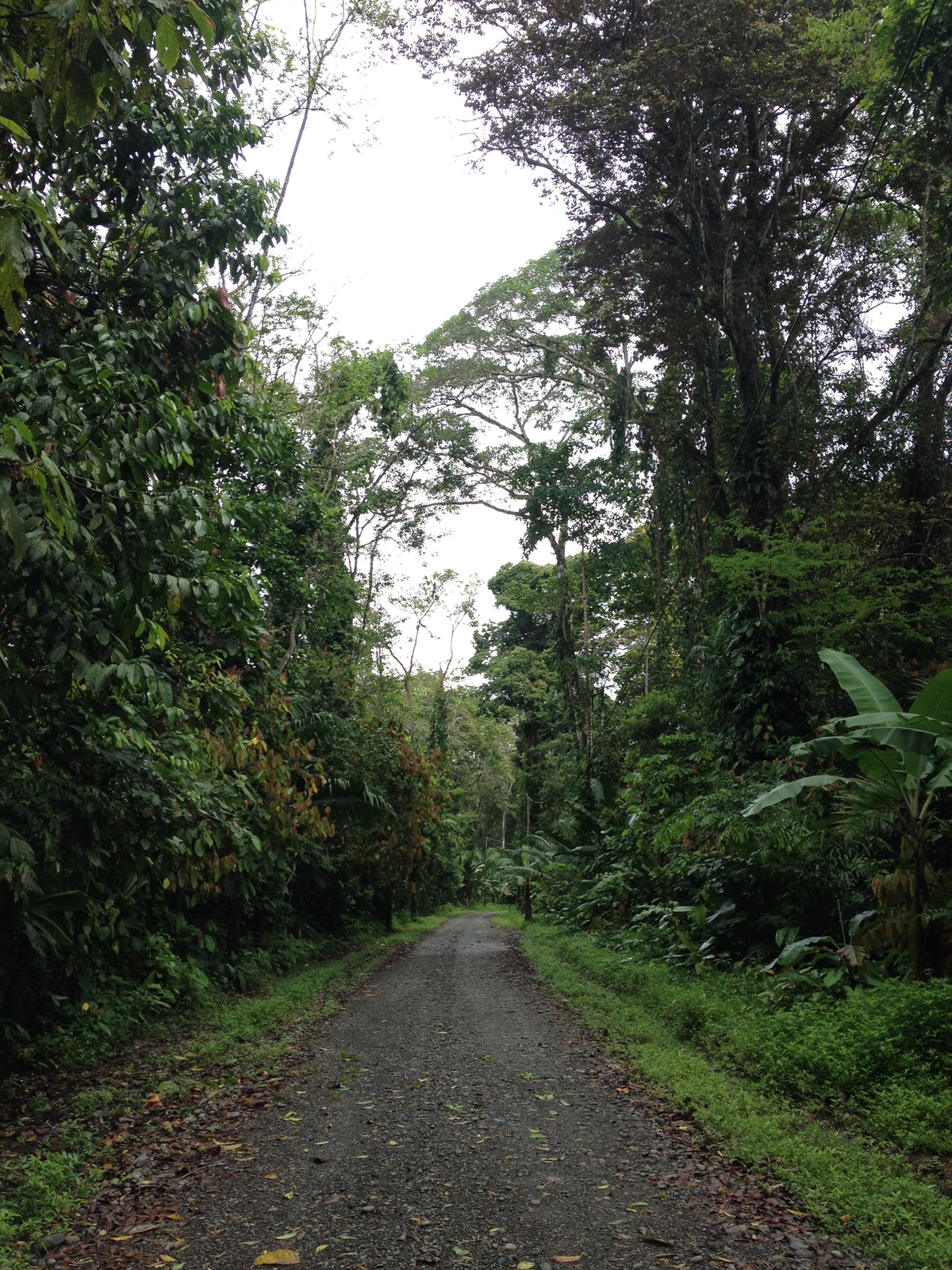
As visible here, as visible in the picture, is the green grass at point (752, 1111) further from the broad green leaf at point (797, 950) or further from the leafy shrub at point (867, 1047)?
the broad green leaf at point (797, 950)

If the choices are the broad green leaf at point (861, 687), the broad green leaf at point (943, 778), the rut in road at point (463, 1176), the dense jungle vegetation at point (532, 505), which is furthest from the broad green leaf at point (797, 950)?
the broad green leaf at point (861, 687)

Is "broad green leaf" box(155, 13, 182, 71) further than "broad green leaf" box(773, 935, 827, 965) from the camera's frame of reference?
No

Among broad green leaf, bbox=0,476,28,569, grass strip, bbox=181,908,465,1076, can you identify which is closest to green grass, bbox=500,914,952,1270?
grass strip, bbox=181,908,465,1076

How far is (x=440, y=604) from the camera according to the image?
1439 inches

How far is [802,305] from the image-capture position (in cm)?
1332

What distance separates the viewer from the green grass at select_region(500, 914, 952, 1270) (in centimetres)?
369

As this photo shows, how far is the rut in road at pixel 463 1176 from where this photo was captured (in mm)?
3633

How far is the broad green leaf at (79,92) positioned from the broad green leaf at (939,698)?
20.8 feet

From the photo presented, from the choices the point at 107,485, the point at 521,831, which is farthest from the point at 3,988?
the point at 521,831

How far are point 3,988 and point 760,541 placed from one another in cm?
1041

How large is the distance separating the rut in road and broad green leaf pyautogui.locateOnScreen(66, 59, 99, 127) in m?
4.15

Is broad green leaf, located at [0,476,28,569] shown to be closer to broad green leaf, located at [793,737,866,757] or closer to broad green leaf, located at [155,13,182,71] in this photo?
broad green leaf, located at [155,13,182,71]

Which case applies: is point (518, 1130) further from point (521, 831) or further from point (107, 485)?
point (521, 831)

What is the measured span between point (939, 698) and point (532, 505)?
1744cm
